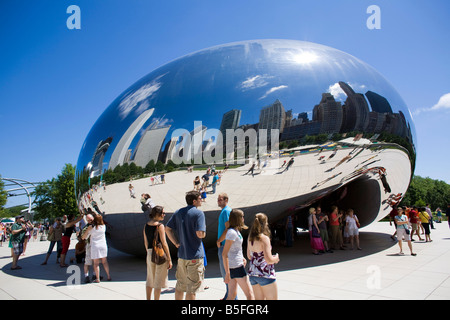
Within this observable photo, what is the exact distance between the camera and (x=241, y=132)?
5.73 m

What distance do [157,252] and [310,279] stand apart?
311 centimetres

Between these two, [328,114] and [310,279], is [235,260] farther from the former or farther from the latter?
[328,114]

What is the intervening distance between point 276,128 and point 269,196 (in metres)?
1.47

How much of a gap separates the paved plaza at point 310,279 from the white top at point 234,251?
4.31 ft

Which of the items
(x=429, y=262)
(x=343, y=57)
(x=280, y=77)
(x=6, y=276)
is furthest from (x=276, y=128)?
(x=6, y=276)

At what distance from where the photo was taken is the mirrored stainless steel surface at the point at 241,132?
583 cm

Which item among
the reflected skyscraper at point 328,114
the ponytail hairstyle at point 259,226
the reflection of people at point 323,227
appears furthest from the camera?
the reflection of people at point 323,227

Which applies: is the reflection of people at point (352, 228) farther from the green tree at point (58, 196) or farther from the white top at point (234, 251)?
the green tree at point (58, 196)

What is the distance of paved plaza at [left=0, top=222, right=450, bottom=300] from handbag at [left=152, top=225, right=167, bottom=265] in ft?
3.05

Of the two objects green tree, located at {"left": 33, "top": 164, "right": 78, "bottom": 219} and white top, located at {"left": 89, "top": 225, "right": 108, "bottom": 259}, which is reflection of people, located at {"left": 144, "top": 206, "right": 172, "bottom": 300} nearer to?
Result: white top, located at {"left": 89, "top": 225, "right": 108, "bottom": 259}

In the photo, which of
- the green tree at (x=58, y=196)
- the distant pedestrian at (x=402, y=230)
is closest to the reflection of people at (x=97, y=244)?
the distant pedestrian at (x=402, y=230)

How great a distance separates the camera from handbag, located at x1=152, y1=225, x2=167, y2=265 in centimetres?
400

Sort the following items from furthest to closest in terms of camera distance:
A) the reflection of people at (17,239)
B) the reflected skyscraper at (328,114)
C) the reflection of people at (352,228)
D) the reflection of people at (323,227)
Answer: the reflection of people at (352,228) → the reflection of people at (323,227) → the reflection of people at (17,239) → the reflected skyscraper at (328,114)

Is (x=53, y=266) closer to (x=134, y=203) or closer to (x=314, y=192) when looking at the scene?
(x=134, y=203)
